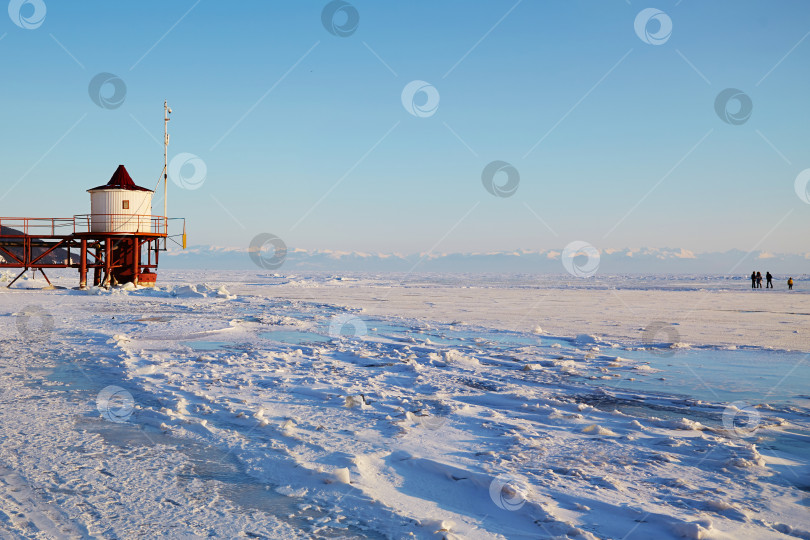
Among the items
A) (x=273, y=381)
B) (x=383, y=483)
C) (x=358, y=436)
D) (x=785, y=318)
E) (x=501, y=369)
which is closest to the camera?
(x=383, y=483)

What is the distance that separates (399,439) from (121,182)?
27007 millimetres

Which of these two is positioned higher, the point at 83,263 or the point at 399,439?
the point at 83,263

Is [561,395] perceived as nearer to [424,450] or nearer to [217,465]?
[424,450]

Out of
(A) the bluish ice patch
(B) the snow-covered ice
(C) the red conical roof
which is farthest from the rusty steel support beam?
→ (A) the bluish ice patch

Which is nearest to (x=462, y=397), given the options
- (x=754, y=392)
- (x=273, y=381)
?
(x=273, y=381)

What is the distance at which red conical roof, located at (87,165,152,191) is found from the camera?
88.2 feet

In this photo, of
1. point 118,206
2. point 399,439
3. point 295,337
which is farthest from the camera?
point 118,206

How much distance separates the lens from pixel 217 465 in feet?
15.2

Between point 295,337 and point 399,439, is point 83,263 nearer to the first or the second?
point 295,337

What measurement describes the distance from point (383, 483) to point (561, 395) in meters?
3.96

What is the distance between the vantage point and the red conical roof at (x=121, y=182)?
88.2 ft

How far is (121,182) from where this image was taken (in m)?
27.4

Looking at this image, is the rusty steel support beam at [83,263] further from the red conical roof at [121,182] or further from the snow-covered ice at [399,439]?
the snow-covered ice at [399,439]

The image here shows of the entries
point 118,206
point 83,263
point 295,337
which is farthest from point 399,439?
point 83,263
